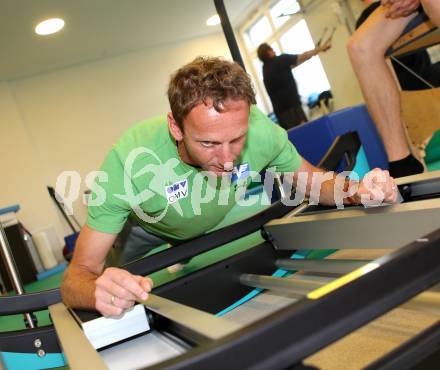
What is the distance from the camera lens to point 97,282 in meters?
1.02

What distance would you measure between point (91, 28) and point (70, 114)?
7.42 feet

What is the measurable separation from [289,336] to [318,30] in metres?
5.89

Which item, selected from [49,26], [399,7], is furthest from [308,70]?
[399,7]

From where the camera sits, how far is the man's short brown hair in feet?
4.20

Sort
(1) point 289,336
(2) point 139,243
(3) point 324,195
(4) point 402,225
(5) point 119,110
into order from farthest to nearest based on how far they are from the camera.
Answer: (5) point 119,110 < (2) point 139,243 < (3) point 324,195 < (4) point 402,225 < (1) point 289,336

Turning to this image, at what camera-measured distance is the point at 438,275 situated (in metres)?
0.72

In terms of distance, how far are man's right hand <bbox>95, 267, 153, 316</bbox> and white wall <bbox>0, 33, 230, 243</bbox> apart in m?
6.13

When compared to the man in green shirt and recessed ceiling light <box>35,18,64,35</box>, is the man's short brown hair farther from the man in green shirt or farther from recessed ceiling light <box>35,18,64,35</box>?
recessed ceiling light <box>35,18,64,35</box>

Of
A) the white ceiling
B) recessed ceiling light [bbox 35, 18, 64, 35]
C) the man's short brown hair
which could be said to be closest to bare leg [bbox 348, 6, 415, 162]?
the man's short brown hair

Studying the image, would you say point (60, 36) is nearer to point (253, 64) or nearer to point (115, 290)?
point (253, 64)

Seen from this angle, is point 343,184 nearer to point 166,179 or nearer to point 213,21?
point 166,179

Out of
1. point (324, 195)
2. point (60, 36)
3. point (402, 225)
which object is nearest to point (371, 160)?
point (324, 195)

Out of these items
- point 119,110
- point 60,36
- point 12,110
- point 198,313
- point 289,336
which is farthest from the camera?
point 119,110

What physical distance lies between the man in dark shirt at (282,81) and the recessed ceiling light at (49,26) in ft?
7.04
